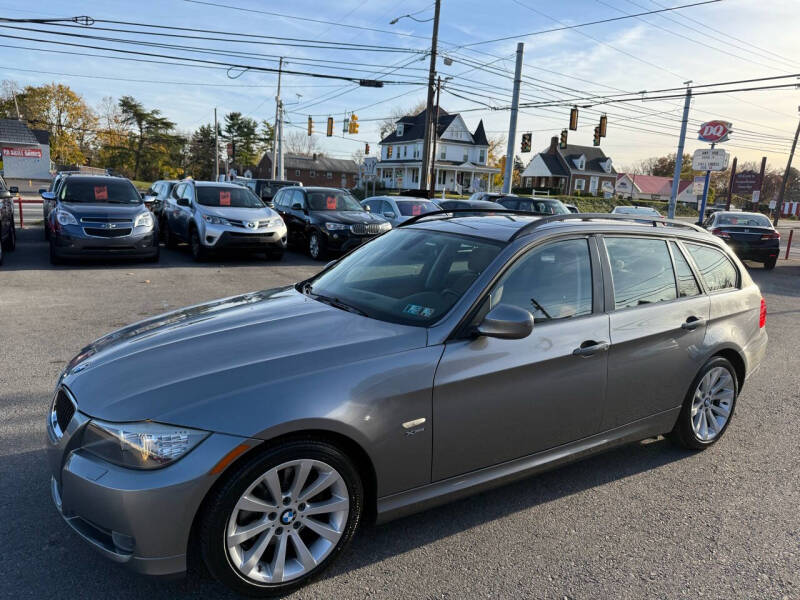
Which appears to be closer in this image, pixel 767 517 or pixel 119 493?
pixel 119 493

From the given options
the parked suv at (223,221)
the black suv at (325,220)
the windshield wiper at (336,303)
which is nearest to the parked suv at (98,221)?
the parked suv at (223,221)

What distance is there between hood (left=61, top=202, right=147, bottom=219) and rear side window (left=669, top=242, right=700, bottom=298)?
10241 mm

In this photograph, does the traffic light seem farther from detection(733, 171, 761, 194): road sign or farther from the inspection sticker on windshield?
detection(733, 171, 761, 194): road sign

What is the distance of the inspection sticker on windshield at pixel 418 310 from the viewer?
3004mm

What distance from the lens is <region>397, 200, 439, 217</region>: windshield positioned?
1620 centimetres

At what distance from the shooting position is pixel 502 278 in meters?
3.06

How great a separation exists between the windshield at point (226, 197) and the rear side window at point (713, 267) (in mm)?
10881

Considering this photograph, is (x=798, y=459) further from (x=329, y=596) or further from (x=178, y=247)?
(x=178, y=247)

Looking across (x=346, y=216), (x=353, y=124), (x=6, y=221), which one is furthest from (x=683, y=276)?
(x=353, y=124)

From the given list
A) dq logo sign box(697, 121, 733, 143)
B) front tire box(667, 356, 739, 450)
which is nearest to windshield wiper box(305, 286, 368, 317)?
front tire box(667, 356, 739, 450)

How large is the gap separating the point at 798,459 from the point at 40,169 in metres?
68.4

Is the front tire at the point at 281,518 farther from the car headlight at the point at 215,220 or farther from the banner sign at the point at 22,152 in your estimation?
the banner sign at the point at 22,152

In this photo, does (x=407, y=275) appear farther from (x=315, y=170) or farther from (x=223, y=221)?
(x=315, y=170)

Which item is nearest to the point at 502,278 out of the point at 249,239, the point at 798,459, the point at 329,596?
the point at 329,596
